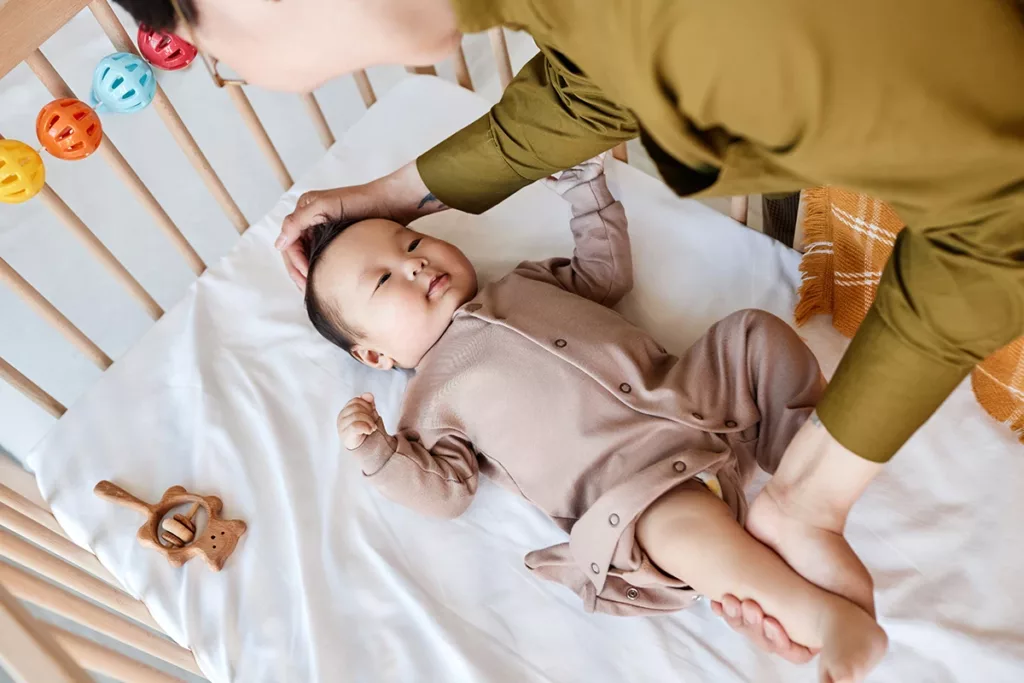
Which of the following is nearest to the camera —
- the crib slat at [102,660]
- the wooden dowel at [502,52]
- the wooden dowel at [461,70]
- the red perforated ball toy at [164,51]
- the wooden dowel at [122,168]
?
the crib slat at [102,660]

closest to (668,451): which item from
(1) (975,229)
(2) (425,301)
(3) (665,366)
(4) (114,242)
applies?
(3) (665,366)

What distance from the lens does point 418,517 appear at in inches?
42.8

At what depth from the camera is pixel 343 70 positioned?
0.57 metres

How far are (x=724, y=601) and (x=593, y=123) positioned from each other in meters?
0.50

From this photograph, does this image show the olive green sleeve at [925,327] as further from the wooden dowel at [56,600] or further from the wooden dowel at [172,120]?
the wooden dowel at [172,120]

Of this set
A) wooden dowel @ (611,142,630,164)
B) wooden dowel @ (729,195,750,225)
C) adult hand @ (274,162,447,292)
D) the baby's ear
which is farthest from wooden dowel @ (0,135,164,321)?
wooden dowel @ (729,195,750,225)

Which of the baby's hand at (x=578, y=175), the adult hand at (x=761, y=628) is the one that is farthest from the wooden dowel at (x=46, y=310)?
the adult hand at (x=761, y=628)

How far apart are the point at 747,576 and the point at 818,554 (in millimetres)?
74

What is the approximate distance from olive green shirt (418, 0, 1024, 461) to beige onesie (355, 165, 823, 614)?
1.01 ft

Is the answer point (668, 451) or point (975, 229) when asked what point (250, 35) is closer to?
point (975, 229)

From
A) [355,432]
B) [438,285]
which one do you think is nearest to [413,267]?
[438,285]

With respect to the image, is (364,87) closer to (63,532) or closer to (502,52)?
(502,52)

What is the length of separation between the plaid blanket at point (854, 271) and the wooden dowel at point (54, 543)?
999mm

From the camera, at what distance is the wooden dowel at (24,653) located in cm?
54
